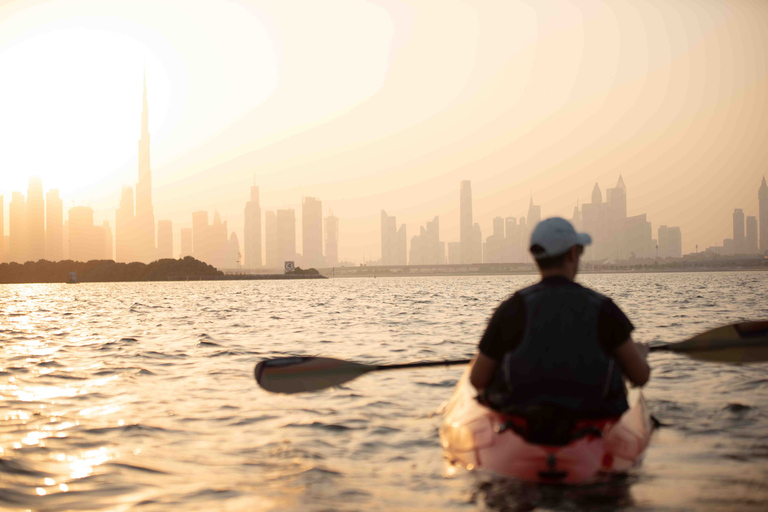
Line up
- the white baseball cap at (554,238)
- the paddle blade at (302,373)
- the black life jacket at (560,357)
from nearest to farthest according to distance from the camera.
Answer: the black life jacket at (560,357) < the white baseball cap at (554,238) < the paddle blade at (302,373)

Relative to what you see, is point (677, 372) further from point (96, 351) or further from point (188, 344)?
point (96, 351)

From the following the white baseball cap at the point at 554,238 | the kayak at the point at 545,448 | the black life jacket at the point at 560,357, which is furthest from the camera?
the kayak at the point at 545,448

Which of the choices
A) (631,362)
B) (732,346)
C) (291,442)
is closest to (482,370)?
(631,362)

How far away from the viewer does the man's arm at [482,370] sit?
4406 mm

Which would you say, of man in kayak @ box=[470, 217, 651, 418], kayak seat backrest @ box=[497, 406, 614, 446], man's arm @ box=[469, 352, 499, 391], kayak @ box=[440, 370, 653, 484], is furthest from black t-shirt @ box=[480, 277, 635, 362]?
kayak @ box=[440, 370, 653, 484]

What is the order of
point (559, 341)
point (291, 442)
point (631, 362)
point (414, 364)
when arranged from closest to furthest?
point (559, 341) → point (631, 362) → point (291, 442) → point (414, 364)

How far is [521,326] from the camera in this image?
4191 mm

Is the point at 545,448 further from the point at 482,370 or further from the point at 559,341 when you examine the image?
the point at 559,341

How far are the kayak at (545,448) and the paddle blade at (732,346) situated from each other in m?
1.54

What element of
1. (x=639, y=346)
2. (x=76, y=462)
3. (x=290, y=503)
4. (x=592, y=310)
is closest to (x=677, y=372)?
(x=639, y=346)

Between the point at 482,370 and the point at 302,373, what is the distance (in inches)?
120

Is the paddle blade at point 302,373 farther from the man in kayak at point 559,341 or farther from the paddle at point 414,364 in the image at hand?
the man in kayak at point 559,341

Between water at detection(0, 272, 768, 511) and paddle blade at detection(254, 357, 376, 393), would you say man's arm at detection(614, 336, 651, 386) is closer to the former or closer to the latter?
water at detection(0, 272, 768, 511)

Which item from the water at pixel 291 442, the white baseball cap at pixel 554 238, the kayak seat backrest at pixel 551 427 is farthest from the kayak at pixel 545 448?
the white baseball cap at pixel 554 238
